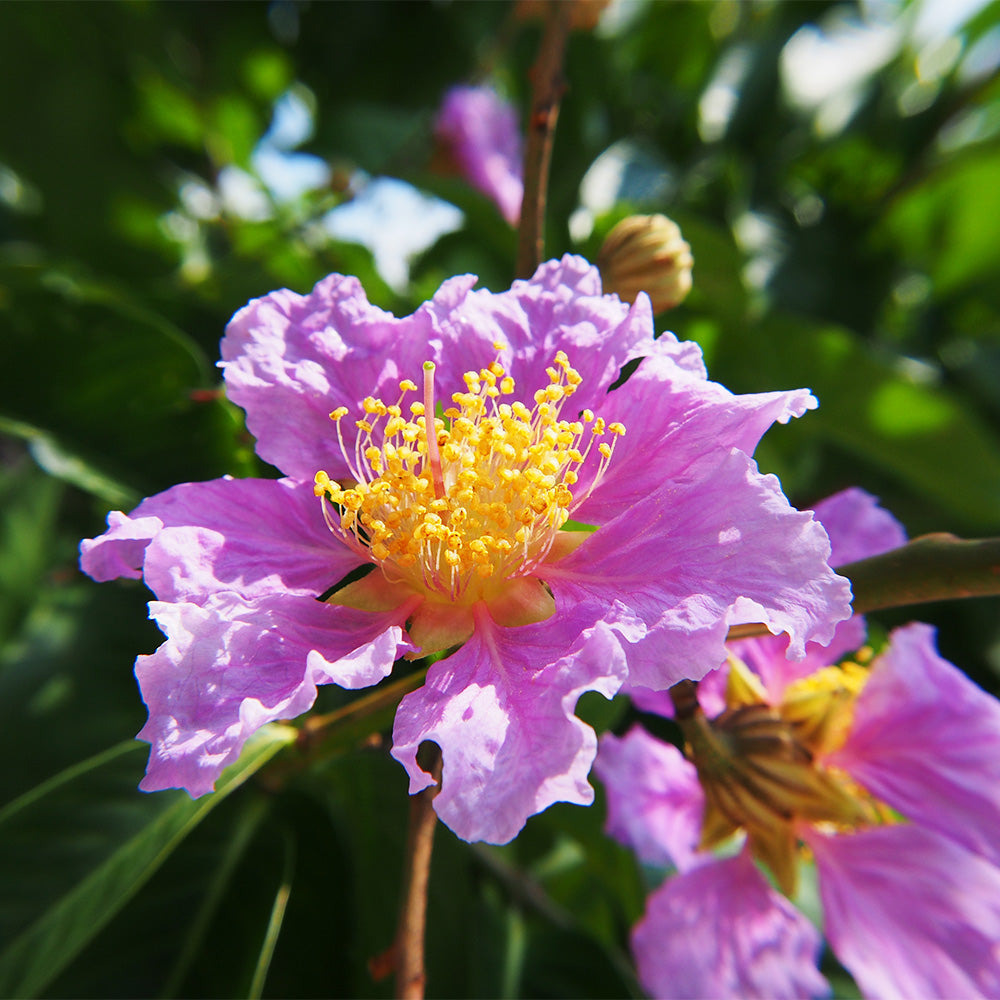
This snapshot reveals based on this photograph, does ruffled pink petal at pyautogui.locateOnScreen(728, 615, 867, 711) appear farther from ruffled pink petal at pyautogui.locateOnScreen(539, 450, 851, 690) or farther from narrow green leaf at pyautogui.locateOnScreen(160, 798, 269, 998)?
narrow green leaf at pyautogui.locateOnScreen(160, 798, 269, 998)

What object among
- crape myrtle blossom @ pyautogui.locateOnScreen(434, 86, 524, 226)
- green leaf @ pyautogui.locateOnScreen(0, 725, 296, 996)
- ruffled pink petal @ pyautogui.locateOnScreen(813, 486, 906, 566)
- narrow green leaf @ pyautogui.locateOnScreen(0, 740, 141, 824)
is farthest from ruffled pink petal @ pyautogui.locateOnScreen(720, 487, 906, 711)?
crape myrtle blossom @ pyautogui.locateOnScreen(434, 86, 524, 226)

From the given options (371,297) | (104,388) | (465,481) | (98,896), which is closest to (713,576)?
(465,481)

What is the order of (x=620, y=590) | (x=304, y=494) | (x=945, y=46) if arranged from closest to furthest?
(x=620, y=590), (x=304, y=494), (x=945, y=46)

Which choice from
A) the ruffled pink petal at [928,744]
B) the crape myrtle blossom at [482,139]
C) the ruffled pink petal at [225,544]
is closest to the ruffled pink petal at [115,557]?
the ruffled pink petal at [225,544]

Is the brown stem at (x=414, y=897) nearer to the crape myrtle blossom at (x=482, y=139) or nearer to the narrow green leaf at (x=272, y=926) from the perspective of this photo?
the narrow green leaf at (x=272, y=926)

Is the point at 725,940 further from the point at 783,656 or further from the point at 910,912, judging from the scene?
the point at 783,656

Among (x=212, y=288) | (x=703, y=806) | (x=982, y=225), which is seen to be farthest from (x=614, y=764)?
(x=982, y=225)

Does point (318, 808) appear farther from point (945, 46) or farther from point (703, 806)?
point (945, 46)
